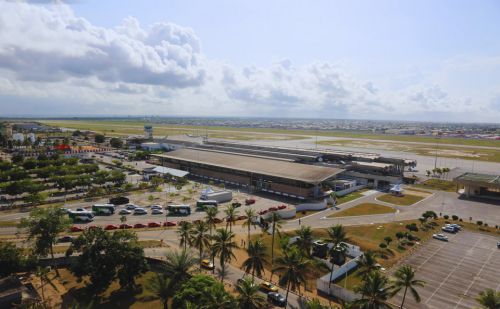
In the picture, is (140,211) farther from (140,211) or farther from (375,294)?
(375,294)

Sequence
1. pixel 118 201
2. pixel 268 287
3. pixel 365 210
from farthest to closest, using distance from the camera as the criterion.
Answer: pixel 118 201 < pixel 365 210 < pixel 268 287

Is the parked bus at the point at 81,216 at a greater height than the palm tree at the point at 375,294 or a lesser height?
lesser

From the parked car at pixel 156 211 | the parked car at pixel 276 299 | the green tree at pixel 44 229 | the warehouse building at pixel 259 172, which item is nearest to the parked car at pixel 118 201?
the parked car at pixel 156 211

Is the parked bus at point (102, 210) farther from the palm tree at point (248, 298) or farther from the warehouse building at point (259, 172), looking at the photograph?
the palm tree at point (248, 298)

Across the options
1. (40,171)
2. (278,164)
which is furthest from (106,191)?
(278,164)

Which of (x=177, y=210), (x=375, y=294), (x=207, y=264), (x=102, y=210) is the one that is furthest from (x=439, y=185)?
(x=102, y=210)

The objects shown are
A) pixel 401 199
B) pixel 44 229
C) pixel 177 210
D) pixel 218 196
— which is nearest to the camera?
pixel 44 229
